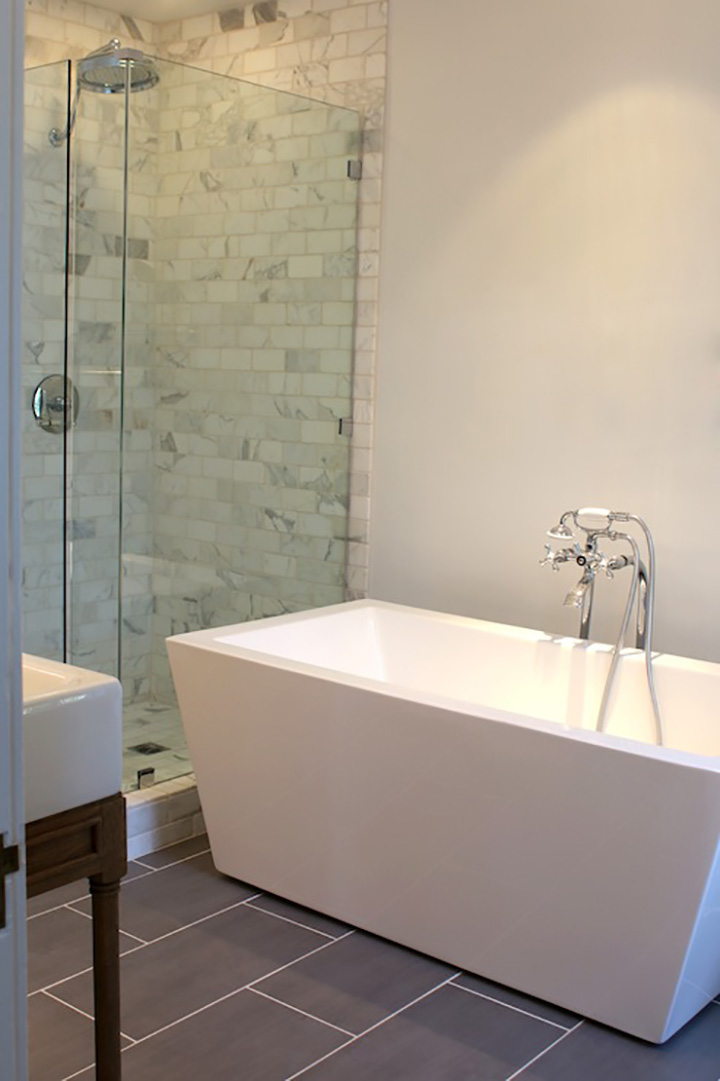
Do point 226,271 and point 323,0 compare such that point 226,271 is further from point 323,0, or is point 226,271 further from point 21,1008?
point 21,1008

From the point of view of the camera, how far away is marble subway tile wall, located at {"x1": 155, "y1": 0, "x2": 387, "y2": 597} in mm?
4160

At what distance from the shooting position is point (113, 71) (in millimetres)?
3441

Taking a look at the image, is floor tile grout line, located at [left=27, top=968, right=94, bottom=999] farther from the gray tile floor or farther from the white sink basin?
the white sink basin

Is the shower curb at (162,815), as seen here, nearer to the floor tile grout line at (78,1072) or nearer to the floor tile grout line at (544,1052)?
the floor tile grout line at (78,1072)

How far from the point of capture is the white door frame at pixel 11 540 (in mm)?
1110

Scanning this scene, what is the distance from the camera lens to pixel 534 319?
151 inches

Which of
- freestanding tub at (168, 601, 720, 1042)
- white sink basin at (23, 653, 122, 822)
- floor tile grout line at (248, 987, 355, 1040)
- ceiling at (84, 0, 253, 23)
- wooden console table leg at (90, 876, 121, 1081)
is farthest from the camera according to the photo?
ceiling at (84, 0, 253, 23)

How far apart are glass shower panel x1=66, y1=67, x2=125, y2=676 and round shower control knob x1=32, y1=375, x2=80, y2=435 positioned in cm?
2

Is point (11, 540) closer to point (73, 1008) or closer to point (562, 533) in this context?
point (73, 1008)

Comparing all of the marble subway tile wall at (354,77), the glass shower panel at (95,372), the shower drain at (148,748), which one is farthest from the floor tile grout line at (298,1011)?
the marble subway tile wall at (354,77)

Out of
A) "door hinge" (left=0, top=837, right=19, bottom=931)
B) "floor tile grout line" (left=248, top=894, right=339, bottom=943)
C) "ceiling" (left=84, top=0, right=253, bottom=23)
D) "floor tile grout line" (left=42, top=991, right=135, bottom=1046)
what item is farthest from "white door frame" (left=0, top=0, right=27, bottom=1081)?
"ceiling" (left=84, top=0, right=253, bottom=23)

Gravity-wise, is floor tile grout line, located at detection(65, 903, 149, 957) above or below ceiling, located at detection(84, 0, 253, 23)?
below

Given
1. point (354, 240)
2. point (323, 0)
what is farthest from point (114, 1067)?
point (323, 0)

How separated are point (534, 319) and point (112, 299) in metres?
1.34
